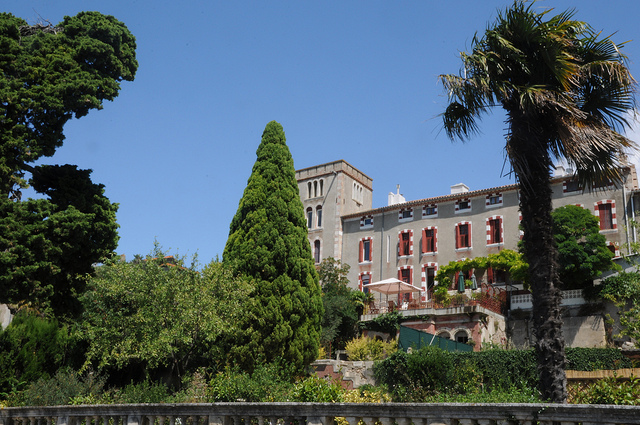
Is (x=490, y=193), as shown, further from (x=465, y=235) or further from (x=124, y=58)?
(x=124, y=58)

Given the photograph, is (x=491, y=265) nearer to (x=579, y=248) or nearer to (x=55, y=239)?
(x=579, y=248)

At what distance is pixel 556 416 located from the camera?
20.2ft

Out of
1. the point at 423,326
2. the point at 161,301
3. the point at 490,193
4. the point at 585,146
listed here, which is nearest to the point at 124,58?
the point at 161,301

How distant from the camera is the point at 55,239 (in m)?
19.2

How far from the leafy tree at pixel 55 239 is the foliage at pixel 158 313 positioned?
0.79m

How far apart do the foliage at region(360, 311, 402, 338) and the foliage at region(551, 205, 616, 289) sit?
9214 mm

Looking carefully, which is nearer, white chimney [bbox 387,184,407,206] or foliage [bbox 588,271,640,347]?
foliage [bbox 588,271,640,347]

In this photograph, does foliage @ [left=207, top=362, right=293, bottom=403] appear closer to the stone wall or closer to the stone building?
the stone wall

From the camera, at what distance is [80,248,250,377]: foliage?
17.7 meters

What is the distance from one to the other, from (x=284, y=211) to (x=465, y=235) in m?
20.8

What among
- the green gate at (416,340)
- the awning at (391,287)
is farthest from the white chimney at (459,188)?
the green gate at (416,340)

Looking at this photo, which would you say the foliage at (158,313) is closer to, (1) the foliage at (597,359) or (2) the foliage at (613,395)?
(2) the foliage at (613,395)

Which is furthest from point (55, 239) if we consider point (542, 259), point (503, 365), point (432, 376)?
point (503, 365)

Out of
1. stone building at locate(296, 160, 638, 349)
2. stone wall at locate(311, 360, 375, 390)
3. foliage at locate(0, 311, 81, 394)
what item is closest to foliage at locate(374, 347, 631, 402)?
stone wall at locate(311, 360, 375, 390)
